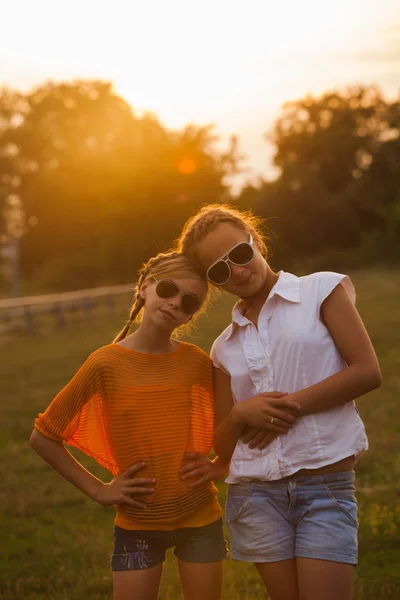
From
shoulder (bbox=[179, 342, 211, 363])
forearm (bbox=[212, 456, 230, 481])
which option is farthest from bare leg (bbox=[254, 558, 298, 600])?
shoulder (bbox=[179, 342, 211, 363])

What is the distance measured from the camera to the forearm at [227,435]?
3260 millimetres

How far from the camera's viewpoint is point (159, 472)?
129 inches

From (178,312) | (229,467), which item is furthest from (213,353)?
(229,467)

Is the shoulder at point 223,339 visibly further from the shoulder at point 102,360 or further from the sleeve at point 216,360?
the shoulder at point 102,360

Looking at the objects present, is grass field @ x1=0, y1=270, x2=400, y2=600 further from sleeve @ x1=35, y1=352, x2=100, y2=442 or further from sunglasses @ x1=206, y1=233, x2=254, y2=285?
sunglasses @ x1=206, y1=233, x2=254, y2=285

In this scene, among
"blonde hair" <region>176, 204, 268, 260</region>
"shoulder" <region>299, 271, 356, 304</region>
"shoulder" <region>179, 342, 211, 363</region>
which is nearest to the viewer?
"shoulder" <region>299, 271, 356, 304</region>

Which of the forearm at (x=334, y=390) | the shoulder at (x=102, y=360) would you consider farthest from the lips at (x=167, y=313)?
the forearm at (x=334, y=390)

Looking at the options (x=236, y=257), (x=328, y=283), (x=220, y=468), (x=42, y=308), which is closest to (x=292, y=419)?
(x=220, y=468)

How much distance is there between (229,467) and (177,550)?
1.18 ft

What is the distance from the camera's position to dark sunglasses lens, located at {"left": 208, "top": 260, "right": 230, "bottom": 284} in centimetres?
325

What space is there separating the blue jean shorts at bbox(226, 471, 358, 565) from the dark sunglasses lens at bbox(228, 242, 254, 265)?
31.0 inches

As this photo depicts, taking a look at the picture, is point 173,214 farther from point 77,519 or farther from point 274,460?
point 274,460

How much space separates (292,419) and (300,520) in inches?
14.0

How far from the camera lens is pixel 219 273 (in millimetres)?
3270
